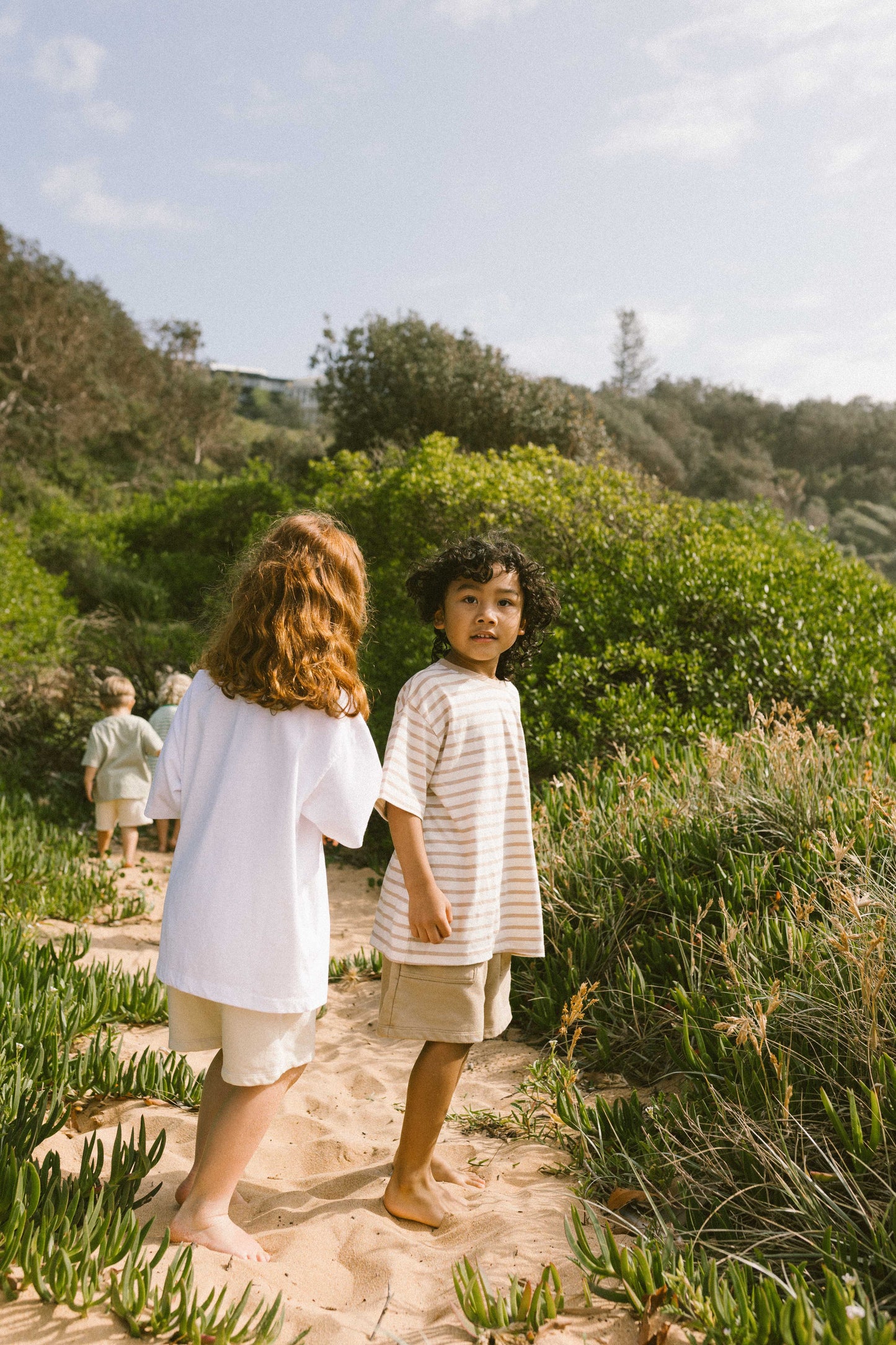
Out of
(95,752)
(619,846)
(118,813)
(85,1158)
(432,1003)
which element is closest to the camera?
(85,1158)

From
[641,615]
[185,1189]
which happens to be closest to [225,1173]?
[185,1189]

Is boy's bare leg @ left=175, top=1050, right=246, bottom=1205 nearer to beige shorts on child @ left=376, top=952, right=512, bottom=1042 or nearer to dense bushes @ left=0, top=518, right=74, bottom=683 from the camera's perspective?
beige shorts on child @ left=376, top=952, right=512, bottom=1042

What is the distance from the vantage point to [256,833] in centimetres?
213

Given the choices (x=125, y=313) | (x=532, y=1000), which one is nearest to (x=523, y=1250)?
(x=532, y=1000)

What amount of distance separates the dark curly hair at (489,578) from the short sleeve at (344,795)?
63cm

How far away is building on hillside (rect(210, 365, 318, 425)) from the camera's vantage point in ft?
150

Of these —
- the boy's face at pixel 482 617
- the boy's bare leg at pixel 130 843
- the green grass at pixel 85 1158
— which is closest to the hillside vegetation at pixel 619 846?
the green grass at pixel 85 1158

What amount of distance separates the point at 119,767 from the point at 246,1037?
5.15 m

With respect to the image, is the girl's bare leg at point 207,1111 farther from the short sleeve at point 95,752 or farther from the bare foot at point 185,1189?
the short sleeve at point 95,752

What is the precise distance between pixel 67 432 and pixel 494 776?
22.8 meters

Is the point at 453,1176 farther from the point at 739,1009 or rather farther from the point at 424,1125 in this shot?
the point at 739,1009

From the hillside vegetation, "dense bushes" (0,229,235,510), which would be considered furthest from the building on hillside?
the hillside vegetation

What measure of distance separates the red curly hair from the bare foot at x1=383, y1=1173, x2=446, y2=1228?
1224mm

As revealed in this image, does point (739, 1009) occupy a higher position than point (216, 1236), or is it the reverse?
point (739, 1009)
